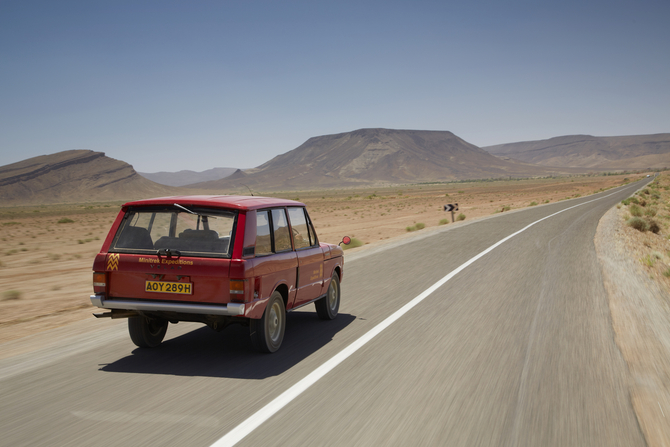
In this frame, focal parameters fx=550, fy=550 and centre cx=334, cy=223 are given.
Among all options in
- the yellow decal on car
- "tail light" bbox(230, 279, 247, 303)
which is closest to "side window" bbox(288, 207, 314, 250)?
"tail light" bbox(230, 279, 247, 303)

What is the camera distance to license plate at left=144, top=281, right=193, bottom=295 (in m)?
5.51

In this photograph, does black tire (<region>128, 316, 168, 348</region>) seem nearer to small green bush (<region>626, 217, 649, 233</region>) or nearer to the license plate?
the license plate

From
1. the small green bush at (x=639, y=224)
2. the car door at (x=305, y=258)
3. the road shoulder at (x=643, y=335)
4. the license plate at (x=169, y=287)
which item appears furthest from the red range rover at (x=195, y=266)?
the small green bush at (x=639, y=224)

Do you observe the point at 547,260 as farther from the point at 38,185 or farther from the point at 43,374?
the point at 38,185

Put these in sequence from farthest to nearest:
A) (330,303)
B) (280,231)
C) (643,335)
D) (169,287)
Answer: (330,303), (643,335), (280,231), (169,287)

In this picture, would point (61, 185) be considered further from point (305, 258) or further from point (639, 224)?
point (305, 258)

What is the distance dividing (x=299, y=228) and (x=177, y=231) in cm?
174

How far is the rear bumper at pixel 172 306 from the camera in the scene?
5.36 metres

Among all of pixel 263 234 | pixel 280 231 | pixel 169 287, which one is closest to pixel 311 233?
pixel 280 231

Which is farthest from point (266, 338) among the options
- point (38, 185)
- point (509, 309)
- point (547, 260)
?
point (38, 185)

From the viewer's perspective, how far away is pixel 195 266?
216 inches

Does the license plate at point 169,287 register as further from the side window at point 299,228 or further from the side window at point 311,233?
the side window at point 311,233

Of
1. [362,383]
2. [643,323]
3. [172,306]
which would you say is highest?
[172,306]

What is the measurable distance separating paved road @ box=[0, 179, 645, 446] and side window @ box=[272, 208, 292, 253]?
1.19m
